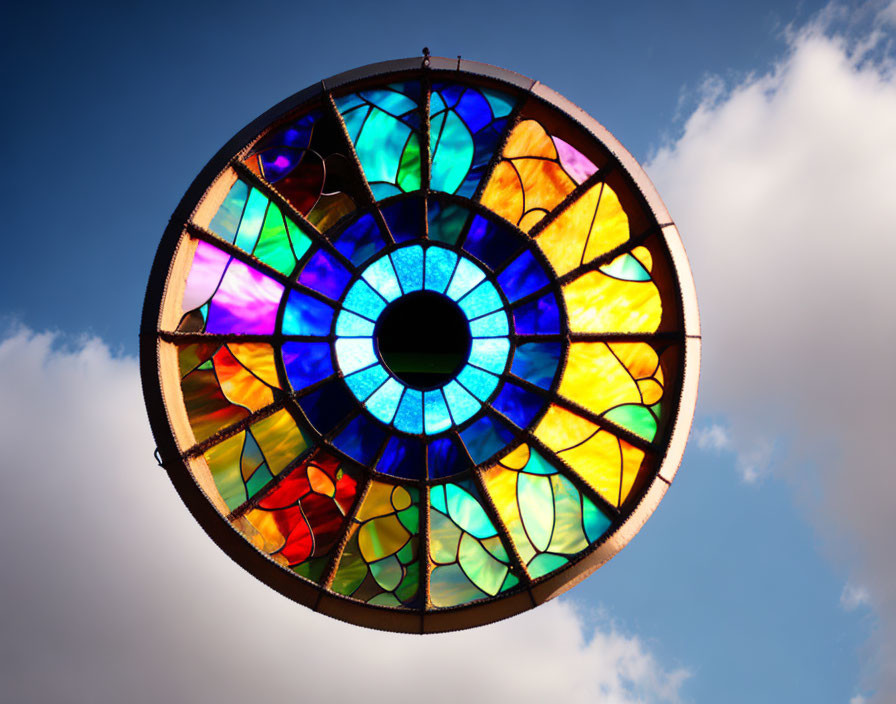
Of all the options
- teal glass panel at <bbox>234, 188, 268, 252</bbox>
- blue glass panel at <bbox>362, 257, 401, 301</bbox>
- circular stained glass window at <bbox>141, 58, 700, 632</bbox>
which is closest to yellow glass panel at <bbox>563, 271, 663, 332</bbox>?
circular stained glass window at <bbox>141, 58, 700, 632</bbox>

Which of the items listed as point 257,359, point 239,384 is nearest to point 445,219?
point 257,359

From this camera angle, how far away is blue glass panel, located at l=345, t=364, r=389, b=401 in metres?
8.68

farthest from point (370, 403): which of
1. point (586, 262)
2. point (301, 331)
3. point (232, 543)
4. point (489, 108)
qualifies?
point (489, 108)

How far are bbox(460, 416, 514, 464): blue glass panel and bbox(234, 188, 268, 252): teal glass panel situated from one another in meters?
2.84

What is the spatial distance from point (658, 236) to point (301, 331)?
3700 mm

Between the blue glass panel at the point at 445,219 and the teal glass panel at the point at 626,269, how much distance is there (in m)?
1.54

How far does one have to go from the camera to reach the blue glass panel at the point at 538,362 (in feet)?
28.7

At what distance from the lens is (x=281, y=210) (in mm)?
8664

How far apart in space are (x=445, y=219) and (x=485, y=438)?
2.23 meters

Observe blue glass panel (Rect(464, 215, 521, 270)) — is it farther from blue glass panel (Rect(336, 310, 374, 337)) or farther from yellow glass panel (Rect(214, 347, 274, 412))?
yellow glass panel (Rect(214, 347, 274, 412))

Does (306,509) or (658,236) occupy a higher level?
(658,236)

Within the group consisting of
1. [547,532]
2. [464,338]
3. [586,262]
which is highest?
[586,262]

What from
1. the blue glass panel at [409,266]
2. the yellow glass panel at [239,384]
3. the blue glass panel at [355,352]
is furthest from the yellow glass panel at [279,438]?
the blue glass panel at [409,266]

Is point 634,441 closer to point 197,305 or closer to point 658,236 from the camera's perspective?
point 658,236
